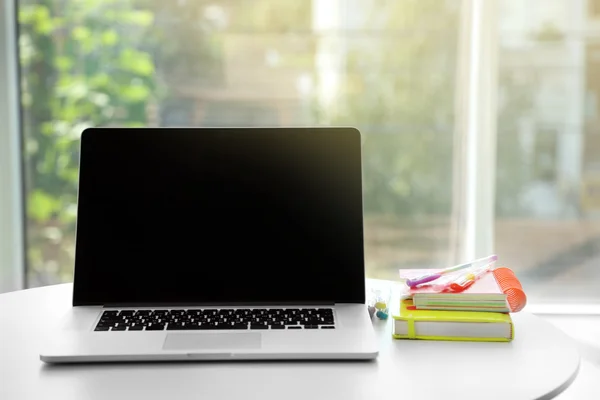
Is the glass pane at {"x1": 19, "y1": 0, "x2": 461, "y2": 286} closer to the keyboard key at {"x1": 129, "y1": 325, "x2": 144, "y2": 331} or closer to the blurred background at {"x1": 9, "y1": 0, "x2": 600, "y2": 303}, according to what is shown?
the blurred background at {"x1": 9, "y1": 0, "x2": 600, "y2": 303}

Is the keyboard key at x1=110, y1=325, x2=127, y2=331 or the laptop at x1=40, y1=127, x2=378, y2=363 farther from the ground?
the laptop at x1=40, y1=127, x2=378, y2=363

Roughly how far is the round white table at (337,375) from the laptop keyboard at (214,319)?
0.35 ft

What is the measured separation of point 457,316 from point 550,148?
1.86 meters

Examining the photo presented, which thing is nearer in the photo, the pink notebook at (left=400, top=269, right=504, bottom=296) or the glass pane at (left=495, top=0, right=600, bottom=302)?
the pink notebook at (left=400, top=269, right=504, bottom=296)

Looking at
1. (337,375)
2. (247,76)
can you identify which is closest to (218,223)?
(337,375)

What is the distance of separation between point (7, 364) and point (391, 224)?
2.00 m

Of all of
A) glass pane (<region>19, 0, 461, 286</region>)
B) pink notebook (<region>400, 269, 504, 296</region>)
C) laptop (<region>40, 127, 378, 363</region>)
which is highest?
glass pane (<region>19, 0, 461, 286</region>)

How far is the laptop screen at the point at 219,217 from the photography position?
128cm

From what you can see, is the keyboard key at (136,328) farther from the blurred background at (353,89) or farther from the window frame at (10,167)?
the window frame at (10,167)

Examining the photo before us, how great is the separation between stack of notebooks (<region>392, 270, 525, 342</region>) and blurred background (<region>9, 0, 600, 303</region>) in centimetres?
165

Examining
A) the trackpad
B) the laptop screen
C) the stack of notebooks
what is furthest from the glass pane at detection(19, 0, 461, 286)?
the trackpad

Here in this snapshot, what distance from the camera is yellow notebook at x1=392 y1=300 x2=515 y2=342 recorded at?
116cm

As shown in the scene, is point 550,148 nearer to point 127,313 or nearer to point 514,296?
point 514,296

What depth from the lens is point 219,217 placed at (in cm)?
130
